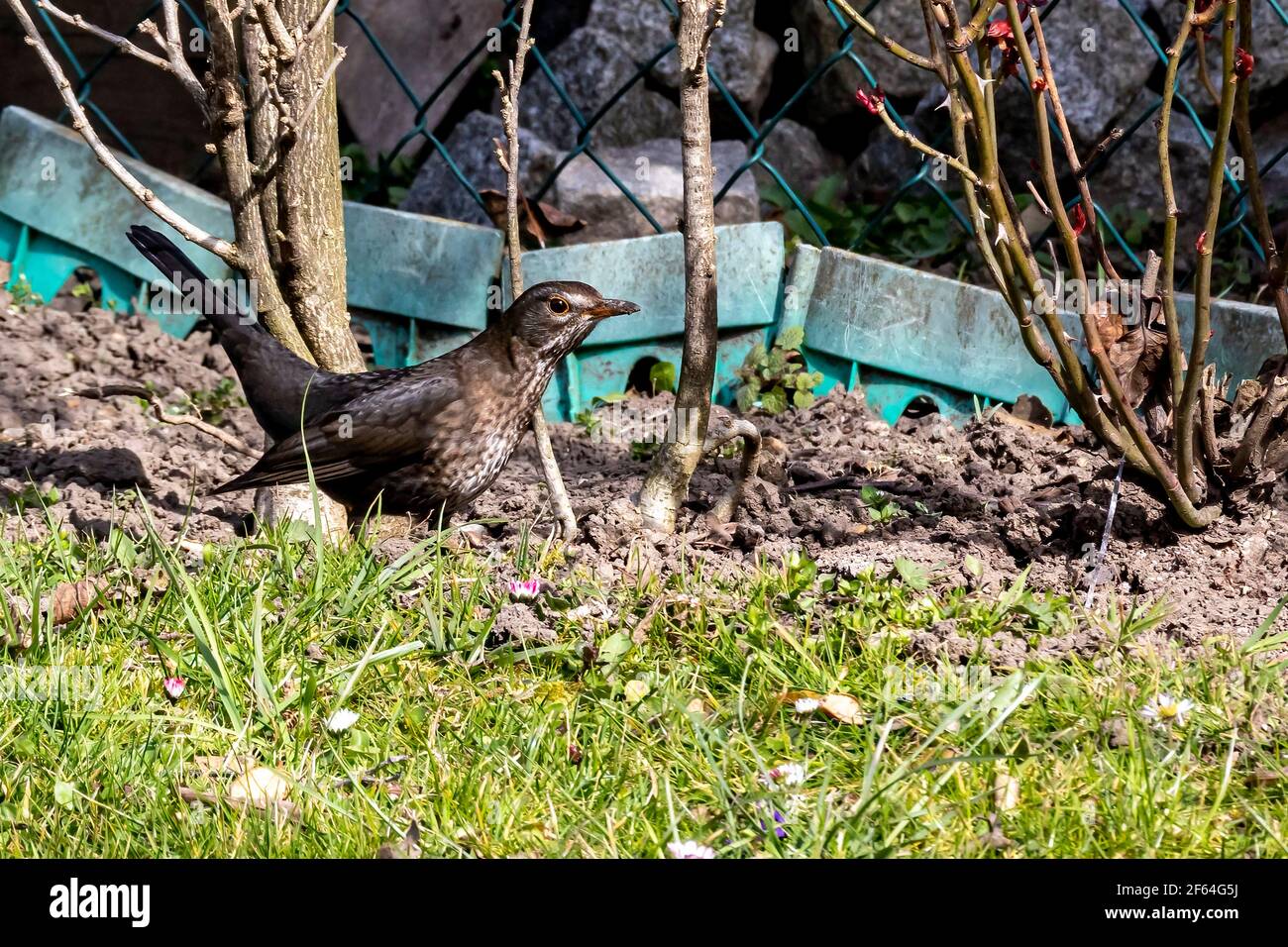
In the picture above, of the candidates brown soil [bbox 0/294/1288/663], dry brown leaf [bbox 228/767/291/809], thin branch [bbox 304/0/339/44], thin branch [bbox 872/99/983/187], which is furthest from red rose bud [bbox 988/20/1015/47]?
dry brown leaf [bbox 228/767/291/809]

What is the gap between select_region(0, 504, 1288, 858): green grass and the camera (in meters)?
2.53

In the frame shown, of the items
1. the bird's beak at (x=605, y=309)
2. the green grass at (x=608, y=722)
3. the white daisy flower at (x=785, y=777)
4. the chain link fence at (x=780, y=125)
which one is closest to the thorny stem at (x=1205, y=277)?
the green grass at (x=608, y=722)

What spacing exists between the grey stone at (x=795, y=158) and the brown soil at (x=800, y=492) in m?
1.39

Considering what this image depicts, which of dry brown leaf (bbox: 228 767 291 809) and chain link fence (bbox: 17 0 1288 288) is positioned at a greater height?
chain link fence (bbox: 17 0 1288 288)

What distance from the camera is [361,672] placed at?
3059 millimetres

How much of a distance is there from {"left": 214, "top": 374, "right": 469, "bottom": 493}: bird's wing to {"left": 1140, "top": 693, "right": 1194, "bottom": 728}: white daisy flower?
6.90 feet

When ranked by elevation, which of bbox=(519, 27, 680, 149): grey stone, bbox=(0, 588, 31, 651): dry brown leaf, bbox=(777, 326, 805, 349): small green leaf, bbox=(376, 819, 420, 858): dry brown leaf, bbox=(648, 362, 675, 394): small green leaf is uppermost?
bbox=(519, 27, 680, 149): grey stone

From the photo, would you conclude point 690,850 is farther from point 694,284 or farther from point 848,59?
point 848,59

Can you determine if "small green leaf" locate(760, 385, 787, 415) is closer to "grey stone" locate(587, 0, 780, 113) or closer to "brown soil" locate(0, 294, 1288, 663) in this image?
"brown soil" locate(0, 294, 1288, 663)

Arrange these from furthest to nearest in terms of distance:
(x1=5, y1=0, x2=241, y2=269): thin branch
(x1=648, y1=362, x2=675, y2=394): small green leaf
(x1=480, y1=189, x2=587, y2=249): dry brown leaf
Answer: (x1=480, y1=189, x2=587, y2=249): dry brown leaf < (x1=648, y1=362, x2=675, y2=394): small green leaf < (x1=5, y1=0, x2=241, y2=269): thin branch

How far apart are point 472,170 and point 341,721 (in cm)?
359

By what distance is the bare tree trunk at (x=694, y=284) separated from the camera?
3.54 meters

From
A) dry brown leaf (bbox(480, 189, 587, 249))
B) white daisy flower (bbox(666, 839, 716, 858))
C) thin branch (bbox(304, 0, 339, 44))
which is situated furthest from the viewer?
dry brown leaf (bbox(480, 189, 587, 249))

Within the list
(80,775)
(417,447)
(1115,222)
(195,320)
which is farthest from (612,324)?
(80,775)
